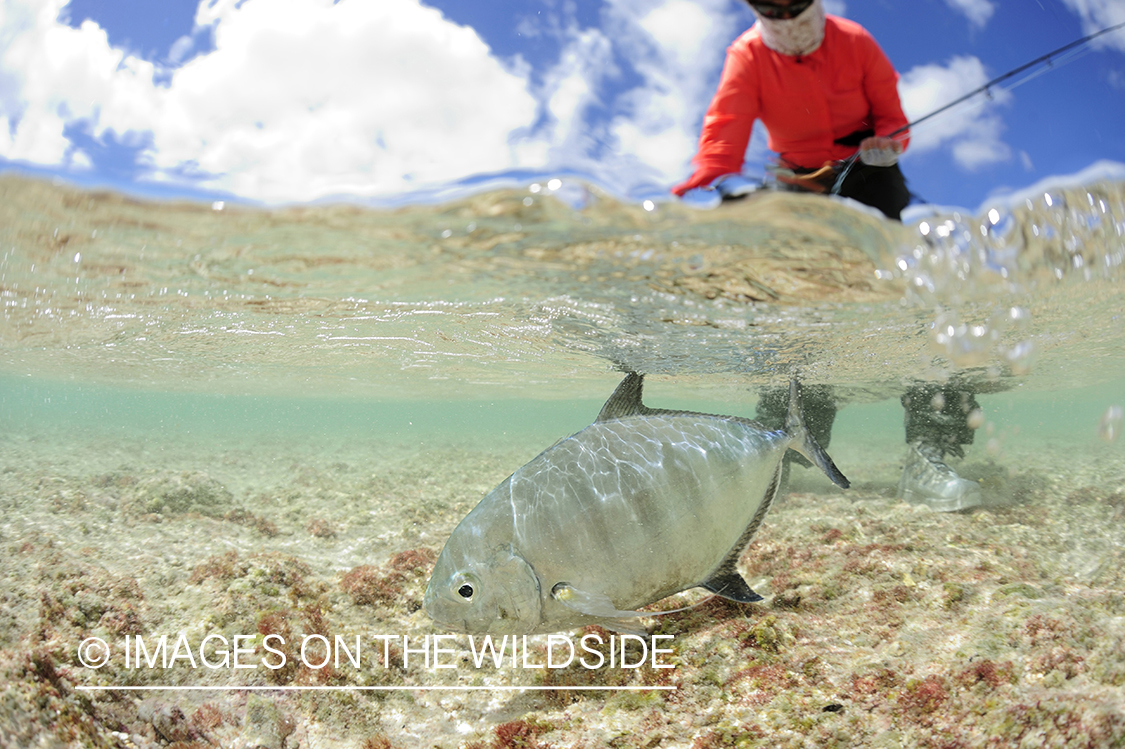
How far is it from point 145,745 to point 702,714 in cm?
420

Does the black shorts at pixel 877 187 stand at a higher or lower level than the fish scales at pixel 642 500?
higher

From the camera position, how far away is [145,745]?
12.8 ft

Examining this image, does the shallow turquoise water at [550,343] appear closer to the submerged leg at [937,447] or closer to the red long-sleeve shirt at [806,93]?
the submerged leg at [937,447]

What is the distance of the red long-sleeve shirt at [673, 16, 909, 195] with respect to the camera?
4.20 metres

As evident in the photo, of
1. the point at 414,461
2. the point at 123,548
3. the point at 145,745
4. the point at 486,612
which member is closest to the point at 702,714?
the point at 486,612

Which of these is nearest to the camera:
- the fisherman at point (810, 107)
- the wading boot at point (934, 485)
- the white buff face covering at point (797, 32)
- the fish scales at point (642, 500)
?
the fish scales at point (642, 500)

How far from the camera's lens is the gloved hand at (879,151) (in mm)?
4414

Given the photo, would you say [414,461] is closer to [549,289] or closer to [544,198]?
[549,289]

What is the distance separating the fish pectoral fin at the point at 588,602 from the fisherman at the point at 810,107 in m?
3.73

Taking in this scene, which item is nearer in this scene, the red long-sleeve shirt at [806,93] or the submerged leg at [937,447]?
the red long-sleeve shirt at [806,93]

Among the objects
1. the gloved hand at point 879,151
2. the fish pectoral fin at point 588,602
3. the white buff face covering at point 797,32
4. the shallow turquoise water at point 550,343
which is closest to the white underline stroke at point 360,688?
the shallow turquoise water at point 550,343

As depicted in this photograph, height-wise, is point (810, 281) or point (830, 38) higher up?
point (830, 38)

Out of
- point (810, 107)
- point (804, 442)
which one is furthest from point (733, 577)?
point (810, 107)

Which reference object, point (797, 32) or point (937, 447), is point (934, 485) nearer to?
point (937, 447)
